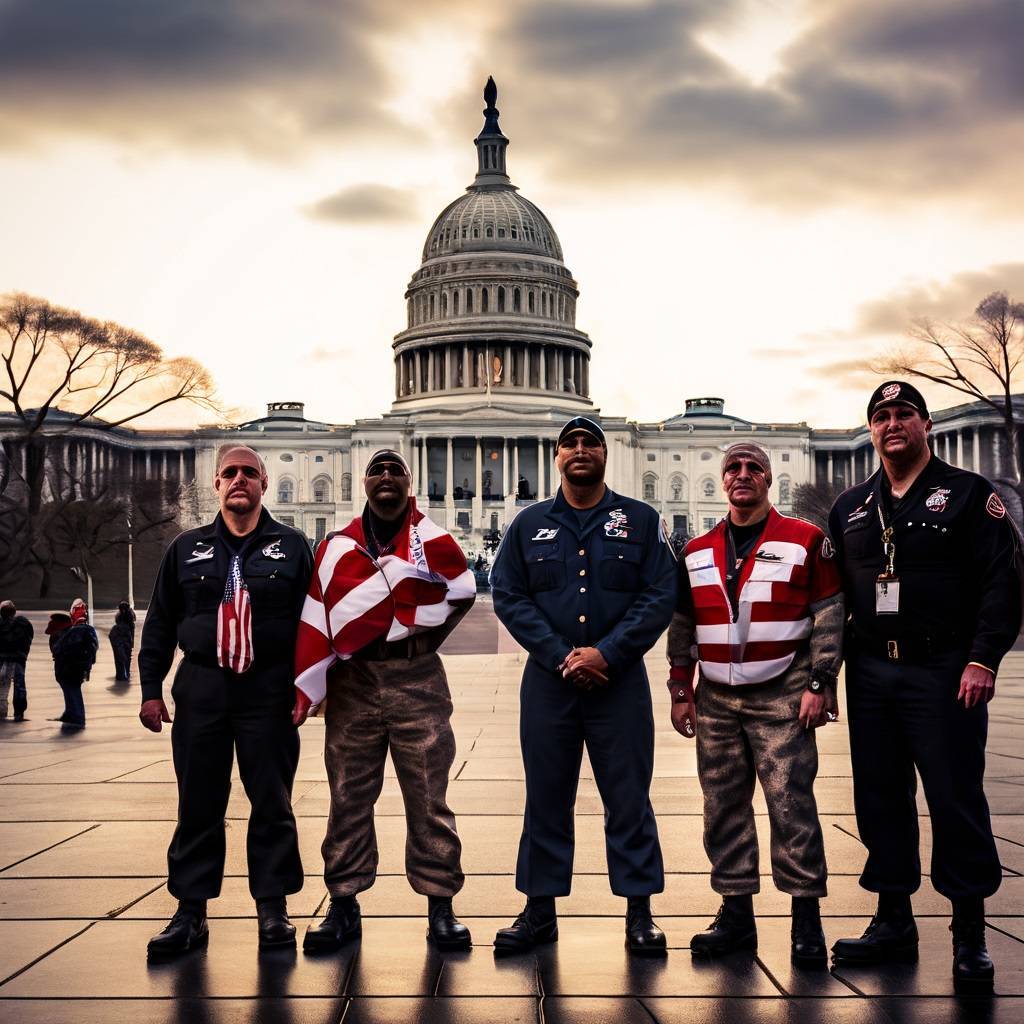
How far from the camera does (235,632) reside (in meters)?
6.66

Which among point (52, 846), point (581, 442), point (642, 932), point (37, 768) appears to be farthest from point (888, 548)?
point (37, 768)

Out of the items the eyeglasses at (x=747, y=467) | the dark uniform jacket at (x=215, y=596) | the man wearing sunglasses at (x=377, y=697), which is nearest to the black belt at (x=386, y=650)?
the man wearing sunglasses at (x=377, y=697)

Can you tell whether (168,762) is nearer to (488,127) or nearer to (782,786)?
(782,786)

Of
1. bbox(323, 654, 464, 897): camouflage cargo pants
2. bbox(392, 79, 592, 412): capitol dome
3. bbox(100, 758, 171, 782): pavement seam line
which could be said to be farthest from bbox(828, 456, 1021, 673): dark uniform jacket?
bbox(392, 79, 592, 412): capitol dome

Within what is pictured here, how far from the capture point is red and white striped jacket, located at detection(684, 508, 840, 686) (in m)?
6.54

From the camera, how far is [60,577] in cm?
7106

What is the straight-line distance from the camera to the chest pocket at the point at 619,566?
22.2 feet

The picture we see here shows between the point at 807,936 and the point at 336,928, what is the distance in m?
2.10

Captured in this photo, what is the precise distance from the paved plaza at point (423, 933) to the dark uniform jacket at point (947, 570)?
1412mm

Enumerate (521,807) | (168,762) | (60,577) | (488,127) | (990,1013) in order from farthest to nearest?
(488,127) → (60,577) → (168,762) → (521,807) → (990,1013)

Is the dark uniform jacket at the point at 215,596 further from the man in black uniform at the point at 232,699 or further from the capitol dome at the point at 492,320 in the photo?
the capitol dome at the point at 492,320

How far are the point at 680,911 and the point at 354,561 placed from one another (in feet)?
7.82

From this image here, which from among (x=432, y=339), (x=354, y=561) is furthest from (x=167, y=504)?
(x=354, y=561)

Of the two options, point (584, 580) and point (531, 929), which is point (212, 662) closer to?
point (584, 580)
